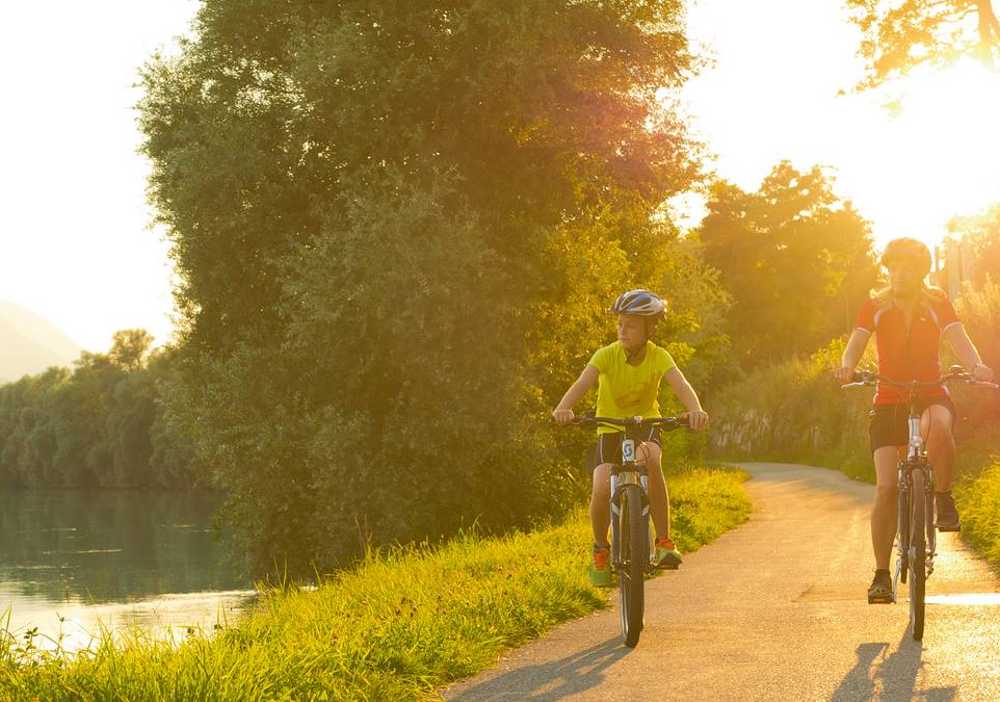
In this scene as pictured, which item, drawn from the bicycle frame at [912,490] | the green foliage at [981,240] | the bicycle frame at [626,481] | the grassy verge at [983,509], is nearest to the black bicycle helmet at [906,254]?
the bicycle frame at [912,490]

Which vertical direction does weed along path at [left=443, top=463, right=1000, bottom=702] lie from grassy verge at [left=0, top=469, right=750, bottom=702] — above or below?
below

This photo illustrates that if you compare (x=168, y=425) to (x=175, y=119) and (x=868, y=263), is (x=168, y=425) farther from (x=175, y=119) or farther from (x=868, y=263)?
(x=868, y=263)

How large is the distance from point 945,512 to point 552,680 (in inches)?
97.8

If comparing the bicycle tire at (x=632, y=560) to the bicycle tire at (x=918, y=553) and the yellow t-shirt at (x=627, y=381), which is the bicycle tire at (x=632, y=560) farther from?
the bicycle tire at (x=918, y=553)

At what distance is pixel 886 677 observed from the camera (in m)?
6.39

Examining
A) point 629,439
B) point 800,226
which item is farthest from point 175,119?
point 800,226

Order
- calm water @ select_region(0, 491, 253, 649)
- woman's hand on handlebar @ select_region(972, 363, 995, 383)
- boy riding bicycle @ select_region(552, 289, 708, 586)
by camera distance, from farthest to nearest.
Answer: calm water @ select_region(0, 491, 253, 649) → boy riding bicycle @ select_region(552, 289, 708, 586) → woman's hand on handlebar @ select_region(972, 363, 995, 383)

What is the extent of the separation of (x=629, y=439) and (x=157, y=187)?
16.9m

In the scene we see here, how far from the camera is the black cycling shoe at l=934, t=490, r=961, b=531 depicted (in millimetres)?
7473

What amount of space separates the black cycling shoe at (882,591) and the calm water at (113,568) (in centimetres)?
373

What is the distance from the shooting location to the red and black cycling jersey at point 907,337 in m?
7.65

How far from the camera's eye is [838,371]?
7590 millimetres

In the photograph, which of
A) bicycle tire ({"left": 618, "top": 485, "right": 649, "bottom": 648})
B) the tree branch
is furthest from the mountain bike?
the tree branch

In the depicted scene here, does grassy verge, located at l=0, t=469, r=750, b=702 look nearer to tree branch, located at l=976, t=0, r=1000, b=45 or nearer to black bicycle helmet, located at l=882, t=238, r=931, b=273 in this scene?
black bicycle helmet, located at l=882, t=238, r=931, b=273
